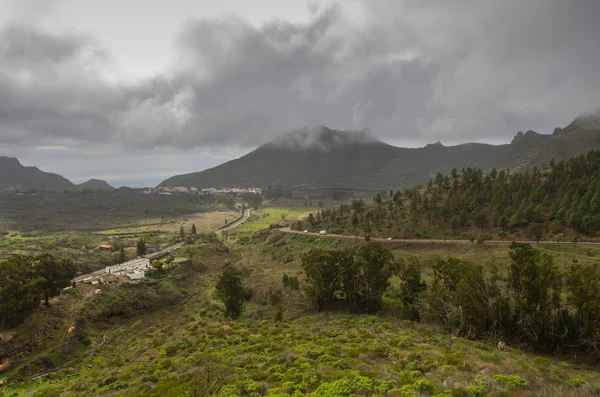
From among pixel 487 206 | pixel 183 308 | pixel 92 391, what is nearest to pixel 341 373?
pixel 92 391

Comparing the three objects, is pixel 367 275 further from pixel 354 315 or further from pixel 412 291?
pixel 412 291

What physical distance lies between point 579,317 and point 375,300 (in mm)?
18277

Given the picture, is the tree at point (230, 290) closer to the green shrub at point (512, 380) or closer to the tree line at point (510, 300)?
the tree line at point (510, 300)

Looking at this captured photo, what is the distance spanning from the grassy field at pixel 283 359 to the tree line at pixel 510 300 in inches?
81.0

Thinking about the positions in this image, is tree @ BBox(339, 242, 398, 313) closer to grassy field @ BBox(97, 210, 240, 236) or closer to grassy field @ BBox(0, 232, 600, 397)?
grassy field @ BBox(0, 232, 600, 397)

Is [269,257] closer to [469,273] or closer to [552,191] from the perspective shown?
[469,273]

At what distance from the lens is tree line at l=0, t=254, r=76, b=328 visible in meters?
34.2

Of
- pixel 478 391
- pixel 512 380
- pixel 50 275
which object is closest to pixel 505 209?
pixel 512 380

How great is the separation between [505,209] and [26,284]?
8868 cm

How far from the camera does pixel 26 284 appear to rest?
3625 centimetres

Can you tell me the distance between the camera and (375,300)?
35156 mm

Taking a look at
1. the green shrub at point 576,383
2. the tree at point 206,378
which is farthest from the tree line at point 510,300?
the tree at point 206,378

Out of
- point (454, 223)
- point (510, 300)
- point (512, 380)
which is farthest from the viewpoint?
point (454, 223)

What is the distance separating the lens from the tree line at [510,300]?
20.7 m
